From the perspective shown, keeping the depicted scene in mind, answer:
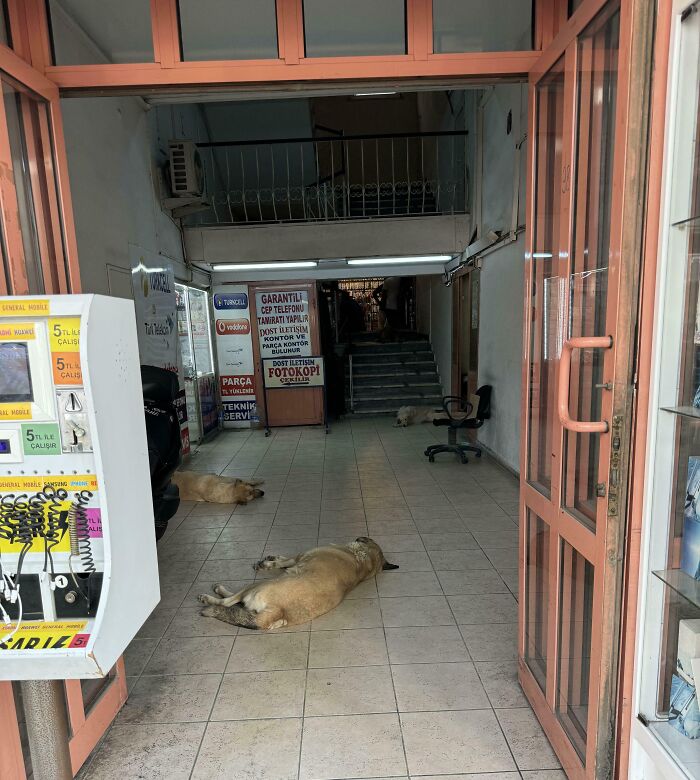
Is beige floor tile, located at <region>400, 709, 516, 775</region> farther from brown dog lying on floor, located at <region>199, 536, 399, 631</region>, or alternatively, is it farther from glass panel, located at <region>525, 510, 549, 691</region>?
brown dog lying on floor, located at <region>199, 536, 399, 631</region>

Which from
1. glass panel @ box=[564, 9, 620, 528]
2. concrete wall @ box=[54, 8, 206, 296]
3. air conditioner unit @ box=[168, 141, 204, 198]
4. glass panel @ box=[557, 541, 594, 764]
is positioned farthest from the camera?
air conditioner unit @ box=[168, 141, 204, 198]

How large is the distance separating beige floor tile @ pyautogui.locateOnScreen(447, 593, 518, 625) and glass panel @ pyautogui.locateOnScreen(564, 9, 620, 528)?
1377mm

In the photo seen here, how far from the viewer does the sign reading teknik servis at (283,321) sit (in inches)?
322

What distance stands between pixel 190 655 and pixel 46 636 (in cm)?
148

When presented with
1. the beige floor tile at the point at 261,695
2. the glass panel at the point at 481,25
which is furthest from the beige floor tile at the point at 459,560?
the glass panel at the point at 481,25

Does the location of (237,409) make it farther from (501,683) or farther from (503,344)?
(501,683)

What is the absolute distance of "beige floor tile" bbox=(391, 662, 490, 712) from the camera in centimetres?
221

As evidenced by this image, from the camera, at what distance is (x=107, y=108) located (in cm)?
448

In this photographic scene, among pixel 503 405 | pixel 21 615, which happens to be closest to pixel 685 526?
pixel 21 615

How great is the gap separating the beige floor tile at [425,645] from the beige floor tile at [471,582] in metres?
0.41

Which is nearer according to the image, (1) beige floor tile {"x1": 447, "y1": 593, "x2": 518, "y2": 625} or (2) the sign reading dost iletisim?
(1) beige floor tile {"x1": 447, "y1": 593, "x2": 518, "y2": 625}

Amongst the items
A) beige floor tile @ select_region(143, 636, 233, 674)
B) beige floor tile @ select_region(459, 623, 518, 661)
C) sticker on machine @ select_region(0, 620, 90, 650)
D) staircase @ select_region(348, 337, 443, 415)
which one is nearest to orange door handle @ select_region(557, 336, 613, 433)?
sticker on machine @ select_region(0, 620, 90, 650)

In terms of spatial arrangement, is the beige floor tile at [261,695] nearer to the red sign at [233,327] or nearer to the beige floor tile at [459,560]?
the beige floor tile at [459,560]

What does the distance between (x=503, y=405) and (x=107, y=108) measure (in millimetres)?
4945
